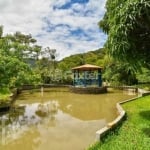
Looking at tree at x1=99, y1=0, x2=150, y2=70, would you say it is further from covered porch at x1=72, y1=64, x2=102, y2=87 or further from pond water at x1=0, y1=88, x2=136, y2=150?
covered porch at x1=72, y1=64, x2=102, y2=87

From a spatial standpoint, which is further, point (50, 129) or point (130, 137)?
point (50, 129)

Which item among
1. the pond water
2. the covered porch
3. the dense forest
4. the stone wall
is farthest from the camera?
the covered porch

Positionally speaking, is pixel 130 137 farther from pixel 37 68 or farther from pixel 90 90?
pixel 37 68

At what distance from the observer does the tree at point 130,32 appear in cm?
723

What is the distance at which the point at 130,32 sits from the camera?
25.1 ft

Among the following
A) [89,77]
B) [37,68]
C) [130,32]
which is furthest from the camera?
[37,68]

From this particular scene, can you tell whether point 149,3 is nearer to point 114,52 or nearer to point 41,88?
point 114,52

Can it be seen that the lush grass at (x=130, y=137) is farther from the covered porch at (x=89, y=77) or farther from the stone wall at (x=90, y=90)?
the covered porch at (x=89, y=77)

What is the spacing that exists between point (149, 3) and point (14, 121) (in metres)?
7.18

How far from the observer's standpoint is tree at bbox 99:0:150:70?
23.7ft

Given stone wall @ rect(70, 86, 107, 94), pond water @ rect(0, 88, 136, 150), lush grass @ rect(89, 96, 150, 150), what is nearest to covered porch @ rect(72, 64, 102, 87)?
stone wall @ rect(70, 86, 107, 94)

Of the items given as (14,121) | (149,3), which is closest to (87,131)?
(14,121)

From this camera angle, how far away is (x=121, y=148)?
6.14 m

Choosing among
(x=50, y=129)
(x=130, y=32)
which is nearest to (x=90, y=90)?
(x=50, y=129)
